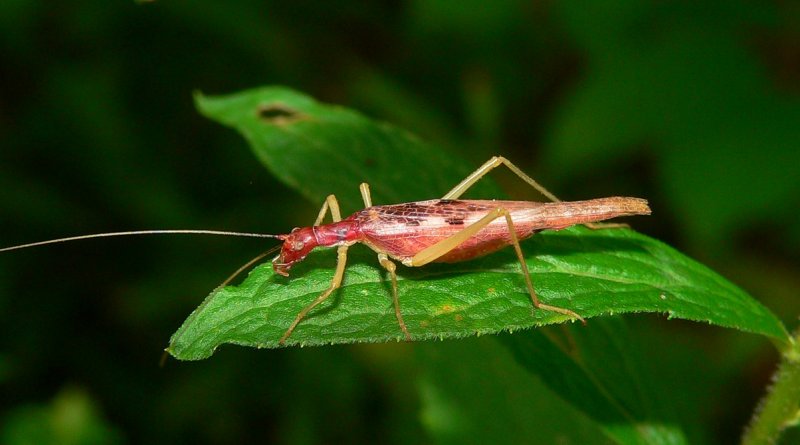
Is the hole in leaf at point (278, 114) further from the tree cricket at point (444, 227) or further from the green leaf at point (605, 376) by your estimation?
the green leaf at point (605, 376)

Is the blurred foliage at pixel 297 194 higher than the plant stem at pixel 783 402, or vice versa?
the blurred foliage at pixel 297 194

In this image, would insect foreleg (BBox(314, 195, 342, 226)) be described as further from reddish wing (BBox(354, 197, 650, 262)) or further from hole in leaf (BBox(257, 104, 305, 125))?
hole in leaf (BBox(257, 104, 305, 125))

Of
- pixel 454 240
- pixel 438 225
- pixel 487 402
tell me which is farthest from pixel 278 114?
pixel 487 402

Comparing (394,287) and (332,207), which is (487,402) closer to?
(394,287)

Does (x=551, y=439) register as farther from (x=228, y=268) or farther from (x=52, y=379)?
(x=52, y=379)

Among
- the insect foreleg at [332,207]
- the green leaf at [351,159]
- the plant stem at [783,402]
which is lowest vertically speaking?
the plant stem at [783,402]

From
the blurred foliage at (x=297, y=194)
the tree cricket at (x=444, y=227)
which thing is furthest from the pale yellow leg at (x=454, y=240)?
the blurred foliage at (x=297, y=194)

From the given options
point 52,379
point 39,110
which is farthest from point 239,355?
point 39,110
